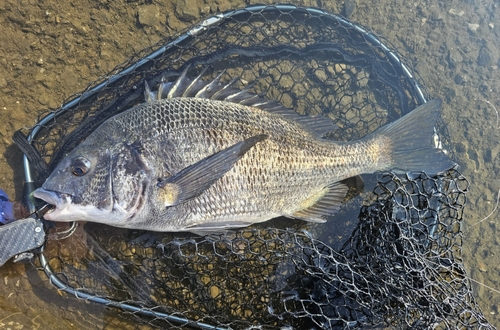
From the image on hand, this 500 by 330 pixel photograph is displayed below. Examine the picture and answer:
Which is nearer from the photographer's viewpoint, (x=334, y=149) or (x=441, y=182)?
(x=334, y=149)

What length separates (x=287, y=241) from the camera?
10.8 feet

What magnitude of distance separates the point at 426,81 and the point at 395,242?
217 cm

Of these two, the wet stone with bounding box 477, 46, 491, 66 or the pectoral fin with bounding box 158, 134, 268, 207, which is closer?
the pectoral fin with bounding box 158, 134, 268, 207

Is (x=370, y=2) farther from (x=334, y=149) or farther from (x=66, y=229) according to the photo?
(x=66, y=229)

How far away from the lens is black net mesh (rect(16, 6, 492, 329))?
9.32 feet

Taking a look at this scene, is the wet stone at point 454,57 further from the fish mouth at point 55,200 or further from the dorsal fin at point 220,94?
the fish mouth at point 55,200

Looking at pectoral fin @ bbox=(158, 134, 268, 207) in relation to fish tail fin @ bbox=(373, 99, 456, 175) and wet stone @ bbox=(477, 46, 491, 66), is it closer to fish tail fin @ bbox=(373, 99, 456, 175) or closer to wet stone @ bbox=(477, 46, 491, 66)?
fish tail fin @ bbox=(373, 99, 456, 175)

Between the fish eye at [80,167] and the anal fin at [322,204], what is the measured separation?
5.83 feet

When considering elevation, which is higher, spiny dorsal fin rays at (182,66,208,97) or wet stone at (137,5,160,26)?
wet stone at (137,5,160,26)

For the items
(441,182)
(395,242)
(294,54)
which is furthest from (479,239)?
(294,54)

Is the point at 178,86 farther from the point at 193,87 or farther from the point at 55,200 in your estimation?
the point at 55,200

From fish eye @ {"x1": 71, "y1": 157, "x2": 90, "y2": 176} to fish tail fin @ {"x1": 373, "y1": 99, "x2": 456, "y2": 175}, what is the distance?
242 cm

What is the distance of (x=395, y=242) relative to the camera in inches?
116

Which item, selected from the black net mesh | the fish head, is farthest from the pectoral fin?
the black net mesh
